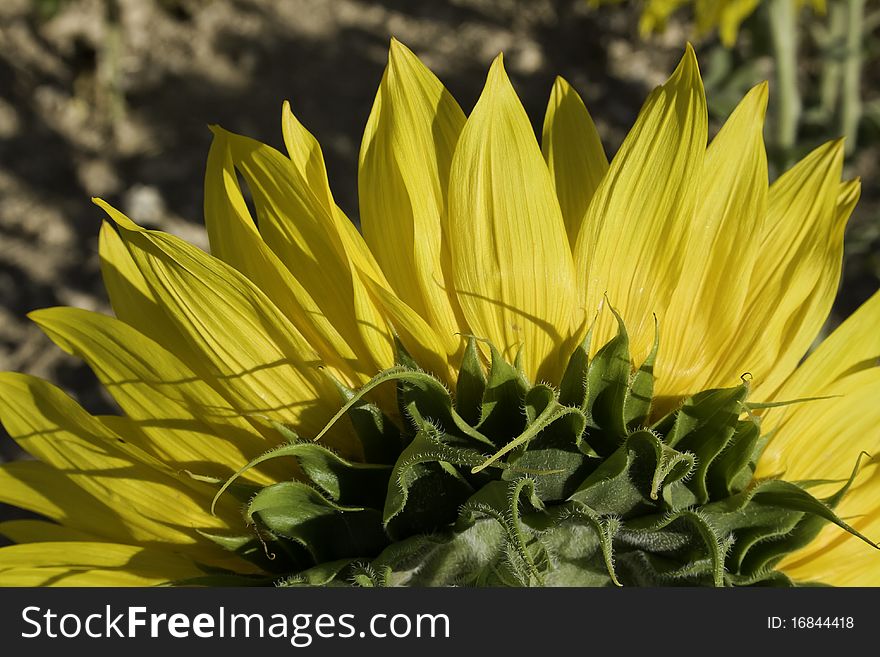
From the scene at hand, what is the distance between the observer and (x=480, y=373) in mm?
1008

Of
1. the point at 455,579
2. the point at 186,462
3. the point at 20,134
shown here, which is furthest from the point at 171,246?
the point at 20,134

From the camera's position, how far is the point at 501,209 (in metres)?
1.03

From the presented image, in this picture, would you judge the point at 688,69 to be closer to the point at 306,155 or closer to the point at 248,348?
the point at 306,155

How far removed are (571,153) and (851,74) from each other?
6.58ft

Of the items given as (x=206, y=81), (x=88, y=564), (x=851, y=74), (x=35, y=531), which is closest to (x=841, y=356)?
(x=88, y=564)

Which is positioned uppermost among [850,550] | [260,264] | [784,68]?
[784,68]

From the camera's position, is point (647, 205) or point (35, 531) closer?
point (647, 205)

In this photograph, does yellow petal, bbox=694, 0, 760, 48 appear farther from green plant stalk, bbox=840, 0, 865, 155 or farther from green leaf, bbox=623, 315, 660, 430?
green leaf, bbox=623, 315, 660, 430

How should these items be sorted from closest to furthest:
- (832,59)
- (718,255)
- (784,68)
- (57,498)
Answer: (718,255) → (57,498) → (784,68) → (832,59)

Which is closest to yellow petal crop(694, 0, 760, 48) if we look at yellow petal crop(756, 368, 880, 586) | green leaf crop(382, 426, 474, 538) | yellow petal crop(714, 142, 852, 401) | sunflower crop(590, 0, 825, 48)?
sunflower crop(590, 0, 825, 48)

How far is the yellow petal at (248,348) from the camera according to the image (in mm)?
1071

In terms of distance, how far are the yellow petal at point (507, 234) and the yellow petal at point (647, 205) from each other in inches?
1.4

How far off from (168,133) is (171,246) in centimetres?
258

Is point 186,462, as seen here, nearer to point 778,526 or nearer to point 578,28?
point 778,526
